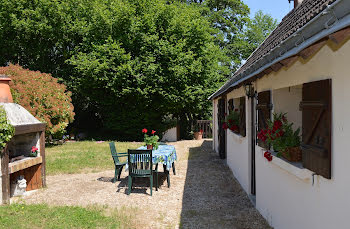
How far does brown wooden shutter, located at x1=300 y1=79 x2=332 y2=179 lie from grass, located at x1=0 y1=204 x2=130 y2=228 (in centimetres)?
338

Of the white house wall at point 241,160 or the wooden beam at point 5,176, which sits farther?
the white house wall at point 241,160

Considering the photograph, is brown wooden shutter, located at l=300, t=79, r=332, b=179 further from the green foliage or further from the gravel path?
Answer: the green foliage

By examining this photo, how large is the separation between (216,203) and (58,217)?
3234 millimetres

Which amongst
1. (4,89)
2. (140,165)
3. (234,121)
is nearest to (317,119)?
(140,165)

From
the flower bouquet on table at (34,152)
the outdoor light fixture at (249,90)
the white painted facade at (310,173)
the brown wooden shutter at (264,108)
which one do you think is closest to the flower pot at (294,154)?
the white painted facade at (310,173)

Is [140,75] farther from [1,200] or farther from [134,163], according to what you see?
[1,200]

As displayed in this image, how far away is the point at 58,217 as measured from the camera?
5.29 meters

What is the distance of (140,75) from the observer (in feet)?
59.3

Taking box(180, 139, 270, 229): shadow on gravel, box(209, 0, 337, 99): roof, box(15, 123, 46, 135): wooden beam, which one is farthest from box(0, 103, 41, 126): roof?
box(209, 0, 337, 99): roof

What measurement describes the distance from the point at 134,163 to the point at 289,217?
13.7ft

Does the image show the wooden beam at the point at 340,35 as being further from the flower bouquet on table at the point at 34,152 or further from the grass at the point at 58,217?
the flower bouquet on table at the point at 34,152

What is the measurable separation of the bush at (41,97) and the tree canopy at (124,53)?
8.70ft

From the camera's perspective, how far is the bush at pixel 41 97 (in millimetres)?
14617

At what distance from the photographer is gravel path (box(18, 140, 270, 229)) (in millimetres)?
5250
